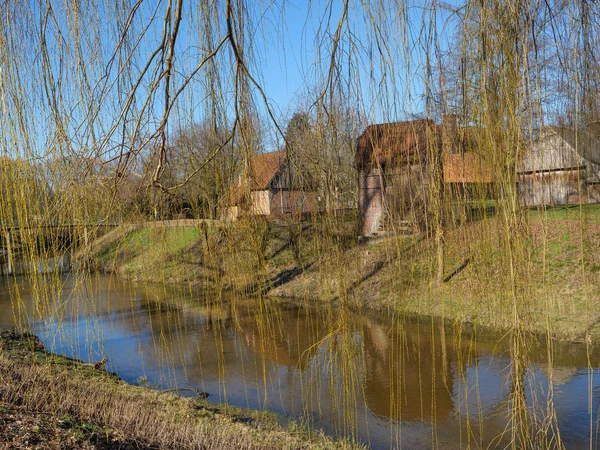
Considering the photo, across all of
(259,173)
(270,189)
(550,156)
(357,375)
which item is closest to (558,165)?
(550,156)

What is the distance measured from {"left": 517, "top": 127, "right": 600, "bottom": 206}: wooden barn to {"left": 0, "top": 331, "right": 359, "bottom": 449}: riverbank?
139 cm

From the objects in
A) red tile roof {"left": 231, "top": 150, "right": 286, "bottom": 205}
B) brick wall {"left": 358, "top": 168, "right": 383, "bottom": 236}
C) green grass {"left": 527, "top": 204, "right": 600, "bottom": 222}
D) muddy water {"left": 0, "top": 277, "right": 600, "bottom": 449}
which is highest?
red tile roof {"left": 231, "top": 150, "right": 286, "bottom": 205}

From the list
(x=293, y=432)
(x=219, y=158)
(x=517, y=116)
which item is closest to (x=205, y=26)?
(x=219, y=158)

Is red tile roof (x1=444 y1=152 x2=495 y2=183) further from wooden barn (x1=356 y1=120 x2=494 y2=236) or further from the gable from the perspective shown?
the gable

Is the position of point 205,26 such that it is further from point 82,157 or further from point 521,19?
point 521,19

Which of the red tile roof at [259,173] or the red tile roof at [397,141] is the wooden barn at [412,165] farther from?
the red tile roof at [259,173]

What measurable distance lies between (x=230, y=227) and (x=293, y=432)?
229cm

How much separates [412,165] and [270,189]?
0.65 m

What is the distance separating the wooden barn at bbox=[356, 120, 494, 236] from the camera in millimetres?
1958

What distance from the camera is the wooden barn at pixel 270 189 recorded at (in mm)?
2299

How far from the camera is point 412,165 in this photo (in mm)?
2133

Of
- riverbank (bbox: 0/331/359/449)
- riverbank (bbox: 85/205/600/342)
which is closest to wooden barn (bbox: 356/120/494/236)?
riverbank (bbox: 85/205/600/342)

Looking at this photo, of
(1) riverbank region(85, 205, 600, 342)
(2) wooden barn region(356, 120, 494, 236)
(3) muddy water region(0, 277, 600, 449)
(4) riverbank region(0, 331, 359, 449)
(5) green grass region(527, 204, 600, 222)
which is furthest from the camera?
(3) muddy water region(0, 277, 600, 449)

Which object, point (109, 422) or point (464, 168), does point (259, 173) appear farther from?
point (109, 422)
